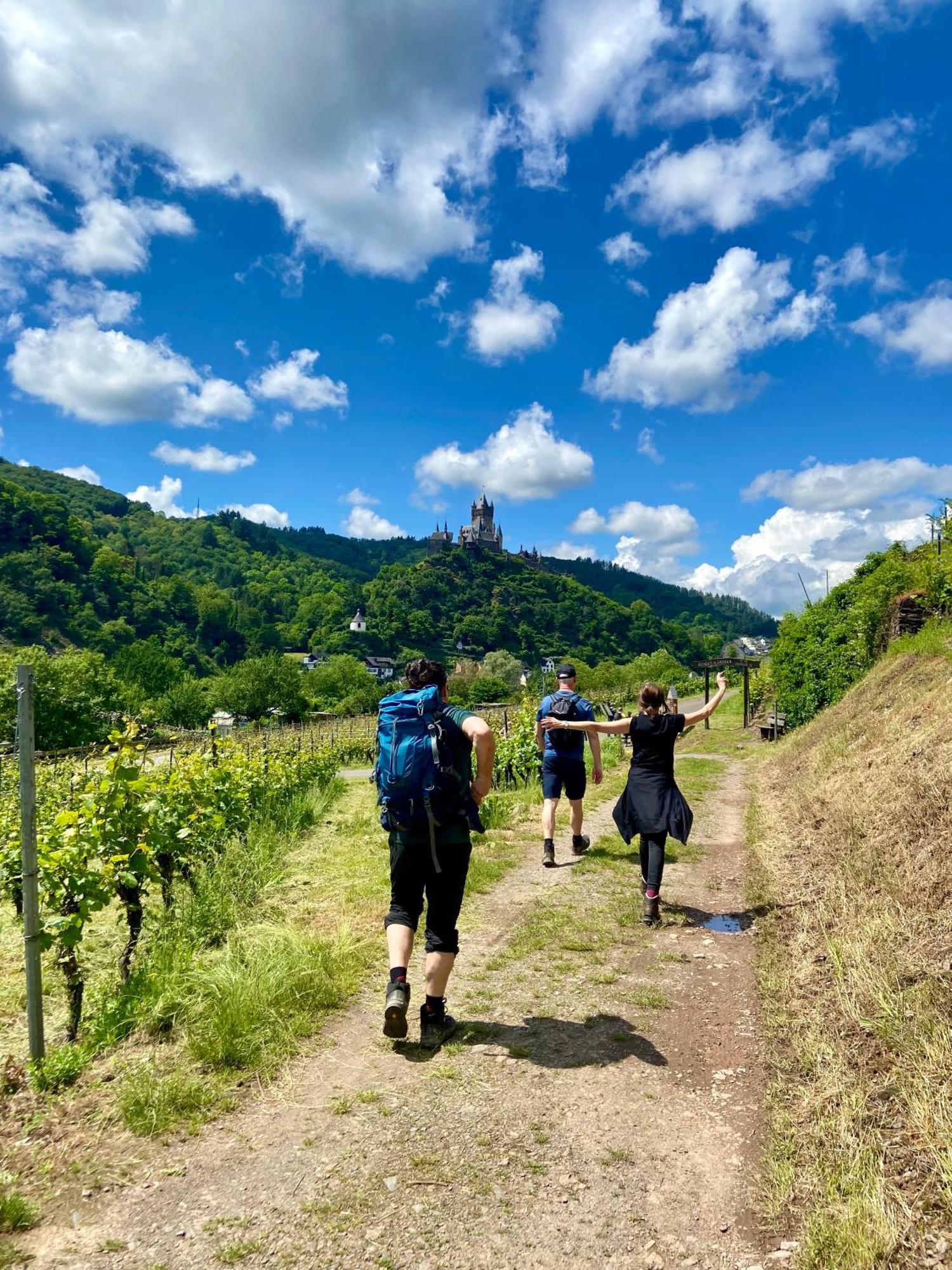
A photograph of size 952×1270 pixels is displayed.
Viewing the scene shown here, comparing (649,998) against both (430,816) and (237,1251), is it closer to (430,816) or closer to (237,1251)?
(430,816)

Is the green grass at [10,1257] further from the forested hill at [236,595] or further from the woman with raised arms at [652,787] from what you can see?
the forested hill at [236,595]

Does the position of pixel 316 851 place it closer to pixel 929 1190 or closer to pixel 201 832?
pixel 201 832

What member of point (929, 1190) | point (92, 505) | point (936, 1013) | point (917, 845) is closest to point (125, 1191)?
point (929, 1190)

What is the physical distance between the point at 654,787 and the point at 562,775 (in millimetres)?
1785

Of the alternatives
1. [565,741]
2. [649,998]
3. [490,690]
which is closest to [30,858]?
[649,998]

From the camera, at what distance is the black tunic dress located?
5.38 m

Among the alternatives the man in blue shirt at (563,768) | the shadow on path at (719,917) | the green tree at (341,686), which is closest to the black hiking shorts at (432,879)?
the shadow on path at (719,917)

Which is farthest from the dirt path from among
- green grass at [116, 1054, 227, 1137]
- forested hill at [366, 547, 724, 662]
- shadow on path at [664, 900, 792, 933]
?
forested hill at [366, 547, 724, 662]

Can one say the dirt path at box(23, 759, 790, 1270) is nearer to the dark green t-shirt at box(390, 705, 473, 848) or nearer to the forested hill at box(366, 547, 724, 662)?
the dark green t-shirt at box(390, 705, 473, 848)

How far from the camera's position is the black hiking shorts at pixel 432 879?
3.60 m

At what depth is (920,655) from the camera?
35.6 ft

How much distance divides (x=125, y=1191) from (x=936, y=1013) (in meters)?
3.40

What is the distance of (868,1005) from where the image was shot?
3.43m

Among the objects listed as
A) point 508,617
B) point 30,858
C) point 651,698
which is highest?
point 508,617
